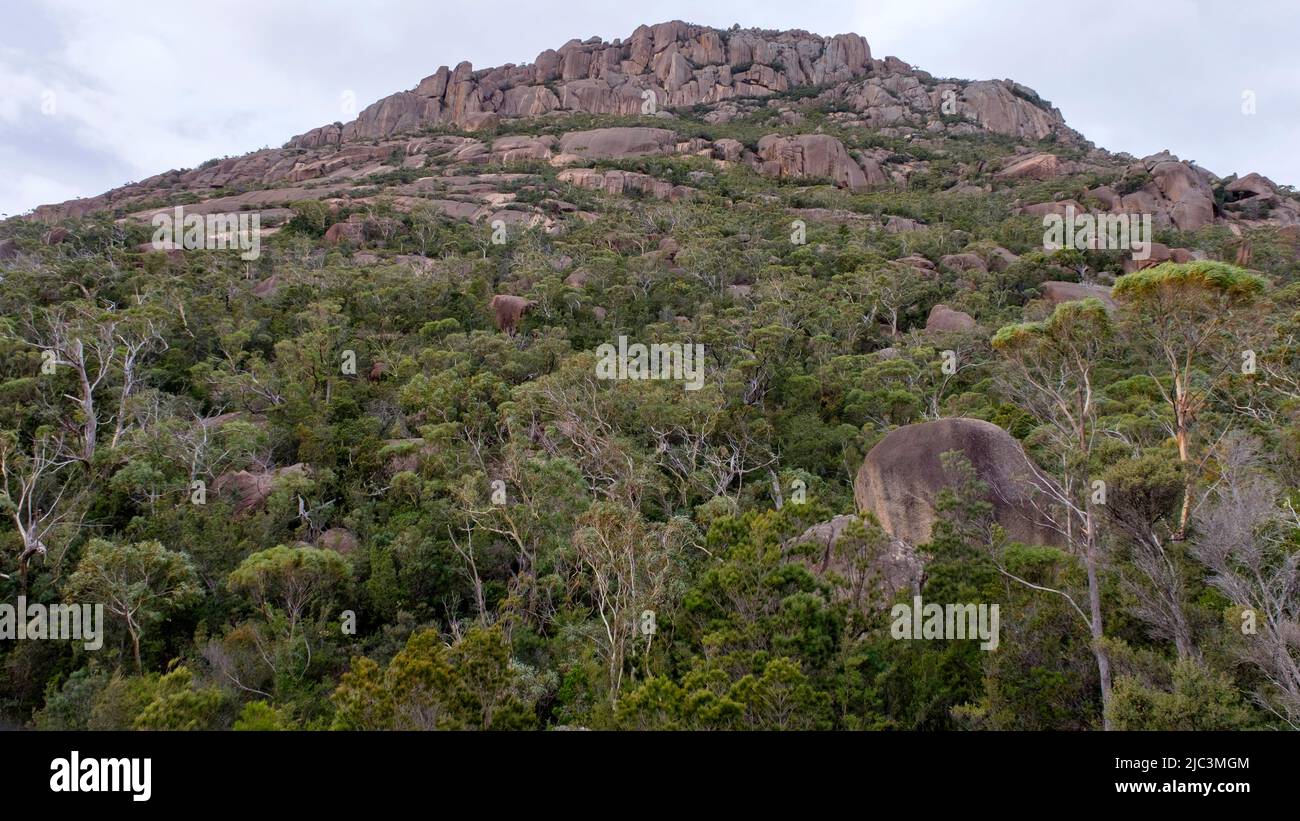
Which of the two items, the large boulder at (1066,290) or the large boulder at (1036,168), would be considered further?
the large boulder at (1036,168)

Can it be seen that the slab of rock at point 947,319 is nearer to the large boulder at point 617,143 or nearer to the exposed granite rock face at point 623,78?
the large boulder at point 617,143

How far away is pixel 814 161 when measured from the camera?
66.2m

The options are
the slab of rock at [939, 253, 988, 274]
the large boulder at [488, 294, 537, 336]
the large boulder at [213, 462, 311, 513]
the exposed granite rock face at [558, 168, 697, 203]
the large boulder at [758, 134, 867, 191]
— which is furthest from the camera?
the large boulder at [758, 134, 867, 191]

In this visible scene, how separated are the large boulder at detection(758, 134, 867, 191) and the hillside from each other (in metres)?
24.4

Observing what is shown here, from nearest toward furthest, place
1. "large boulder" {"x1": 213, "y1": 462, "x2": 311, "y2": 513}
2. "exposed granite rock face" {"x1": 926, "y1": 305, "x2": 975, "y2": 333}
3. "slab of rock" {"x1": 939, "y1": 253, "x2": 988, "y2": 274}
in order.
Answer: "large boulder" {"x1": 213, "y1": 462, "x2": 311, "y2": 513}
"exposed granite rock face" {"x1": 926, "y1": 305, "x2": 975, "y2": 333}
"slab of rock" {"x1": 939, "y1": 253, "x2": 988, "y2": 274}

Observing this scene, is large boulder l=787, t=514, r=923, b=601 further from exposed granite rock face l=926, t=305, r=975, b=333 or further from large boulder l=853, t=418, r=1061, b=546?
exposed granite rock face l=926, t=305, r=975, b=333

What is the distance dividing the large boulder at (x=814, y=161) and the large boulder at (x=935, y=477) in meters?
56.8

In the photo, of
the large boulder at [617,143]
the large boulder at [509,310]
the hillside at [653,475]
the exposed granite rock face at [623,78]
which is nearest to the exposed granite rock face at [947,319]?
the hillside at [653,475]

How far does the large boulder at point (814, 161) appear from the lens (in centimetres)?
6575

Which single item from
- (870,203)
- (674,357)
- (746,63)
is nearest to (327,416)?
(674,357)

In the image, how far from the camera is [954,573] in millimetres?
10188

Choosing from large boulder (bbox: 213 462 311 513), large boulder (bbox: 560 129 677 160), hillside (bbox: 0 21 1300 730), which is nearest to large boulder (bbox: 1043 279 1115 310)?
hillside (bbox: 0 21 1300 730)

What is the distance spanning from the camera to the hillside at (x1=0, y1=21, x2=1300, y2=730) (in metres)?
8.45

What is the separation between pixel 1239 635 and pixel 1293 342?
9.08 meters
